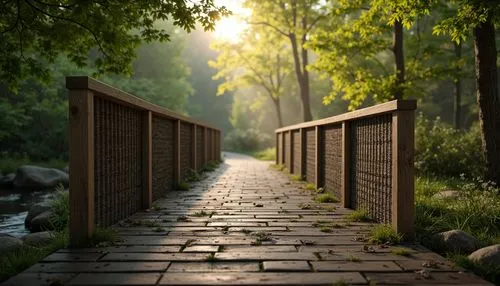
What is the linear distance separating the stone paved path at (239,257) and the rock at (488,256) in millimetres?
269

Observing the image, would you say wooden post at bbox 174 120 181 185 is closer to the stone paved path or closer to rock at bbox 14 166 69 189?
the stone paved path

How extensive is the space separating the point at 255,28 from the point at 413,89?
1200cm

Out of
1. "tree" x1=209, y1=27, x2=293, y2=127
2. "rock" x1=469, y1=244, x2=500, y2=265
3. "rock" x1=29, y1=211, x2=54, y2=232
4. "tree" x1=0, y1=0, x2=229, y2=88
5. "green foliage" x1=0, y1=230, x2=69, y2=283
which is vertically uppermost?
"tree" x1=209, y1=27, x2=293, y2=127

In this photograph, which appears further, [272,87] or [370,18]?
[272,87]

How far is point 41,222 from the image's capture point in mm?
6375

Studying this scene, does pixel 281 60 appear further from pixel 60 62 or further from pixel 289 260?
pixel 289 260

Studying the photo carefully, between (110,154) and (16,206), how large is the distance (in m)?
6.05

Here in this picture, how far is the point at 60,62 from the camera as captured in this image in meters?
19.8

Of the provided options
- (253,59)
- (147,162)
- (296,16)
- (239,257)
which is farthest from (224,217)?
(253,59)

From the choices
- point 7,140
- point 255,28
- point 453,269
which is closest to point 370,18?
point 453,269

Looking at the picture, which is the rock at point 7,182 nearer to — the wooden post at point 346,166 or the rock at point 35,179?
the rock at point 35,179

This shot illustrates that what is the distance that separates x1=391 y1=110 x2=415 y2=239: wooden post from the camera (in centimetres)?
388

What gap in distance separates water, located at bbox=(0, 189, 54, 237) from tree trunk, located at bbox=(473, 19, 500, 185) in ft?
24.9

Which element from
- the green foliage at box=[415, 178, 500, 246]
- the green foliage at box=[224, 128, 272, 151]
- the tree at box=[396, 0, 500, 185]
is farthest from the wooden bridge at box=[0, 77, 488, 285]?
the green foliage at box=[224, 128, 272, 151]
